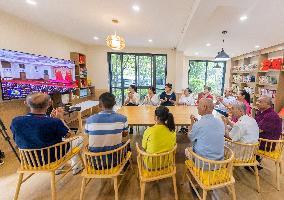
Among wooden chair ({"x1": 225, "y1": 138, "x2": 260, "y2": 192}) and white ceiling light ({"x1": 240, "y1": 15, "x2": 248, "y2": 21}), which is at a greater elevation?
white ceiling light ({"x1": 240, "y1": 15, "x2": 248, "y2": 21})

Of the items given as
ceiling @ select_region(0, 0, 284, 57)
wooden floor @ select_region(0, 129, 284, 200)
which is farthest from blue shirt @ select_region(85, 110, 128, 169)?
ceiling @ select_region(0, 0, 284, 57)

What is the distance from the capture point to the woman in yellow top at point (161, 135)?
1.82m

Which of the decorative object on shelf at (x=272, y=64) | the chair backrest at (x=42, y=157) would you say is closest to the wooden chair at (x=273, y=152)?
the chair backrest at (x=42, y=157)

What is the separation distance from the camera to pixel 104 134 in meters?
1.85

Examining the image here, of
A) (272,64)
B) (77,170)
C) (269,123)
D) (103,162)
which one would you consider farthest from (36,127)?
(272,64)

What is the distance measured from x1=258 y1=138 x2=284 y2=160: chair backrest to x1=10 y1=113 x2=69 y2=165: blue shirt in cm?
269

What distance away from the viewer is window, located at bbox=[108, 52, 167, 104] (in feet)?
23.9

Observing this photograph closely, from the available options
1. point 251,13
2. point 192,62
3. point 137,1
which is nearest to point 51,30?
point 137,1

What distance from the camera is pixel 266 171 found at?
265cm

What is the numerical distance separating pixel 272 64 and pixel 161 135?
543 cm

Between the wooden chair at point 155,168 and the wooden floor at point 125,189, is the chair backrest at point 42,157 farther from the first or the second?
the wooden chair at point 155,168

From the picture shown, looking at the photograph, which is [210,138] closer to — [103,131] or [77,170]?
[103,131]

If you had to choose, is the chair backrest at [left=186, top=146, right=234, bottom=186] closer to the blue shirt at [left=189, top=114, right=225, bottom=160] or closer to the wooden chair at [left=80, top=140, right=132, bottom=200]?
the blue shirt at [left=189, top=114, right=225, bottom=160]

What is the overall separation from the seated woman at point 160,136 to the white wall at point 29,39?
344cm
